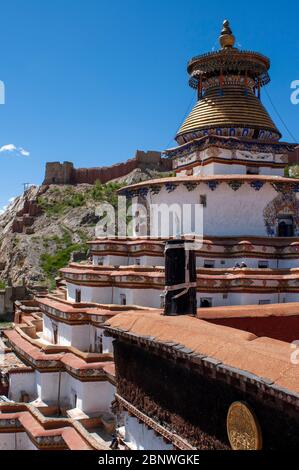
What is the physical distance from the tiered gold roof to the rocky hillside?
90.6 ft

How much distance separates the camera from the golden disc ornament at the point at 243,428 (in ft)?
20.6

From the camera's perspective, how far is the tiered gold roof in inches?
873

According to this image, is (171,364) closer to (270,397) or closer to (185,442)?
(185,442)

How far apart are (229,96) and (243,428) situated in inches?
738

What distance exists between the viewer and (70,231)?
5841cm

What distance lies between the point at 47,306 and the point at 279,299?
27.1 feet

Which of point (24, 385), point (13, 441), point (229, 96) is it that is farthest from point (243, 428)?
Result: point (229, 96)

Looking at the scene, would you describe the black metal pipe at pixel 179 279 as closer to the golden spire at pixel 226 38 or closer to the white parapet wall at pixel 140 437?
the white parapet wall at pixel 140 437

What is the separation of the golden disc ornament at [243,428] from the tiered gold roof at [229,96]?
1671 centimetres

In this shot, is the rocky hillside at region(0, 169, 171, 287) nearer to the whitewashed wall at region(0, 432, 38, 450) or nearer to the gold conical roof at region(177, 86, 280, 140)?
the gold conical roof at region(177, 86, 280, 140)

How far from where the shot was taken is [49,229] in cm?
5878

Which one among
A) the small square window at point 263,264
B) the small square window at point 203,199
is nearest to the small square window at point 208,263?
the small square window at point 263,264

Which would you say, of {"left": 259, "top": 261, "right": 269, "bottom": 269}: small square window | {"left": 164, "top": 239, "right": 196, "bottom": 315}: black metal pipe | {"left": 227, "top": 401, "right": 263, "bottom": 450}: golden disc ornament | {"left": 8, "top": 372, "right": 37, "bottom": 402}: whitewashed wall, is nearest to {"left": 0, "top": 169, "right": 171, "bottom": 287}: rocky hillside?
{"left": 8, "top": 372, "right": 37, "bottom": 402}: whitewashed wall
